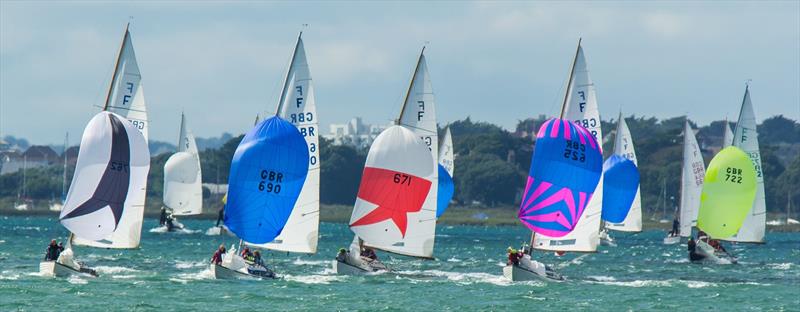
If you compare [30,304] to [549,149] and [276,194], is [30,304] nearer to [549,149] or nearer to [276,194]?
[276,194]

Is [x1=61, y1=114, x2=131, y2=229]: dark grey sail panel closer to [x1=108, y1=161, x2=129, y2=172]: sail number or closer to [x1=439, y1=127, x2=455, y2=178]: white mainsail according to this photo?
[x1=108, y1=161, x2=129, y2=172]: sail number

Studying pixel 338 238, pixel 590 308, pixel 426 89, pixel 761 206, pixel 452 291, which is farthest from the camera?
pixel 338 238

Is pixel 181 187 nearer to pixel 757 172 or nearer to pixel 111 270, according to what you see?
pixel 757 172

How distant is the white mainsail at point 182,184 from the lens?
395 feet

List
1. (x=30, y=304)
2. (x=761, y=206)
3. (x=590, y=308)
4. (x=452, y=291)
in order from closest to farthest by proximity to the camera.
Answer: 1. (x=30, y=304)
2. (x=590, y=308)
3. (x=452, y=291)
4. (x=761, y=206)

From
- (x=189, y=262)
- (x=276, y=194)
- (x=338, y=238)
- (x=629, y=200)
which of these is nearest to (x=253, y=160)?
(x=276, y=194)

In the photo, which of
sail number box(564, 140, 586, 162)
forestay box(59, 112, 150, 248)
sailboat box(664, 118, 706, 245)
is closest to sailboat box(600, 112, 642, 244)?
sailboat box(664, 118, 706, 245)

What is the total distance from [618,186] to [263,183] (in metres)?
45.5

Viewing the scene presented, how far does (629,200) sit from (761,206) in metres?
19.6

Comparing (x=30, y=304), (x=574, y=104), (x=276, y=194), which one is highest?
(x=574, y=104)

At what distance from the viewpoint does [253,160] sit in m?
58.1

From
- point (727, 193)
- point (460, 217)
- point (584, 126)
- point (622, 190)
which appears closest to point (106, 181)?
point (584, 126)

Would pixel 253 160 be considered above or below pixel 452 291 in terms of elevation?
above

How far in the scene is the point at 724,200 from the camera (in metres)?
81.7
